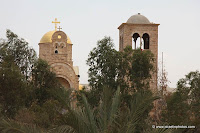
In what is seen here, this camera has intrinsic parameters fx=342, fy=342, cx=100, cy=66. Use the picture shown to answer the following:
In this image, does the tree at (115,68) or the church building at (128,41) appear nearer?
the tree at (115,68)

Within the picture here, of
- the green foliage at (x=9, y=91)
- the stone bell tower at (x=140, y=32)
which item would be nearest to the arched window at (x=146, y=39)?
the stone bell tower at (x=140, y=32)

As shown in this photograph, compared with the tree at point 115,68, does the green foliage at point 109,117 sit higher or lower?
lower

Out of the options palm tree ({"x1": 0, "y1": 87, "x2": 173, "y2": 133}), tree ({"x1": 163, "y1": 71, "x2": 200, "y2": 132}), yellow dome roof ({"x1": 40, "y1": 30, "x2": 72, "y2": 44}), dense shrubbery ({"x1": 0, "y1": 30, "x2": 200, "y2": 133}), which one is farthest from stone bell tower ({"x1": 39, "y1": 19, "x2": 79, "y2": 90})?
palm tree ({"x1": 0, "y1": 87, "x2": 173, "y2": 133})

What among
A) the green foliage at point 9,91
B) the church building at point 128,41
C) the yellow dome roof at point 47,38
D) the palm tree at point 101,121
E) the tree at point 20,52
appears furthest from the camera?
the yellow dome roof at point 47,38

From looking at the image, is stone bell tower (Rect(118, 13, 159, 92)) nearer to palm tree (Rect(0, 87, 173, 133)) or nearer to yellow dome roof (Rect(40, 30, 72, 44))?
yellow dome roof (Rect(40, 30, 72, 44))

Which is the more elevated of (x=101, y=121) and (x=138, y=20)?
(x=138, y=20)

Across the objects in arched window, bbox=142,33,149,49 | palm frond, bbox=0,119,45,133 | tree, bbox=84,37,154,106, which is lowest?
palm frond, bbox=0,119,45,133

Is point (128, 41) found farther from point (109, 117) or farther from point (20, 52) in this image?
point (109, 117)

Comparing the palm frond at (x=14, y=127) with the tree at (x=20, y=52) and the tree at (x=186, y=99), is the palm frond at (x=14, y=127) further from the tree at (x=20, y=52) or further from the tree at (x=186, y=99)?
the tree at (x=20, y=52)

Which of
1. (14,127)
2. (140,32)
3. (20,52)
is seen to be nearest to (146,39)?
Answer: (140,32)

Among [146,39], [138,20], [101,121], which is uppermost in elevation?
[138,20]

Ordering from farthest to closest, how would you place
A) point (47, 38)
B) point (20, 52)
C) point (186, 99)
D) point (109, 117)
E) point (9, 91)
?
point (47, 38) < point (20, 52) < point (186, 99) < point (9, 91) < point (109, 117)

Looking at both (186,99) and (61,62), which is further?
(61,62)

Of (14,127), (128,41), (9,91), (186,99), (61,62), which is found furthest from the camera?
(61,62)
